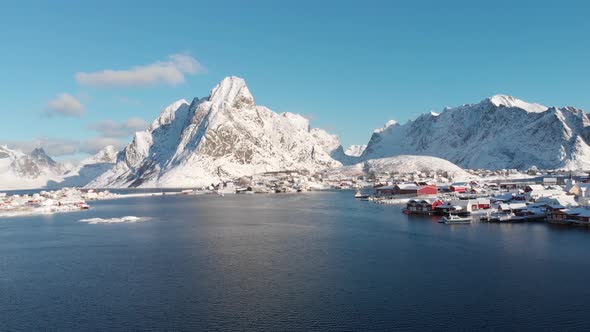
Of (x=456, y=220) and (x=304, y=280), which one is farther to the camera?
(x=456, y=220)

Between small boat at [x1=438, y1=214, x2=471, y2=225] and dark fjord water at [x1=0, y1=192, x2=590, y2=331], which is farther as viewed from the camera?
small boat at [x1=438, y1=214, x2=471, y2=225]

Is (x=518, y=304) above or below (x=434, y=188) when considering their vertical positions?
below

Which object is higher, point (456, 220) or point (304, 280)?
point (456, 220)

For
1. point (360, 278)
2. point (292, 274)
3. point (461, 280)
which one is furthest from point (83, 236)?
point (461, 280)

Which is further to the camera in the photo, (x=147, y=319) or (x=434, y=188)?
(x=434, y=188)

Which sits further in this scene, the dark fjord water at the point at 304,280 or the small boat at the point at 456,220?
the small boat at the point at 456,220

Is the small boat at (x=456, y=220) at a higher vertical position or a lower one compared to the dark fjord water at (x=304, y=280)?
higher

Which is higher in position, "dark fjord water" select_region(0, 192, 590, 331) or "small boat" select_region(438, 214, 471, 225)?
"small boat" select_region(438, 214, 471, 225)

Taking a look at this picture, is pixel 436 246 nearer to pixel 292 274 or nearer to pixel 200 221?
pixel 292 274
